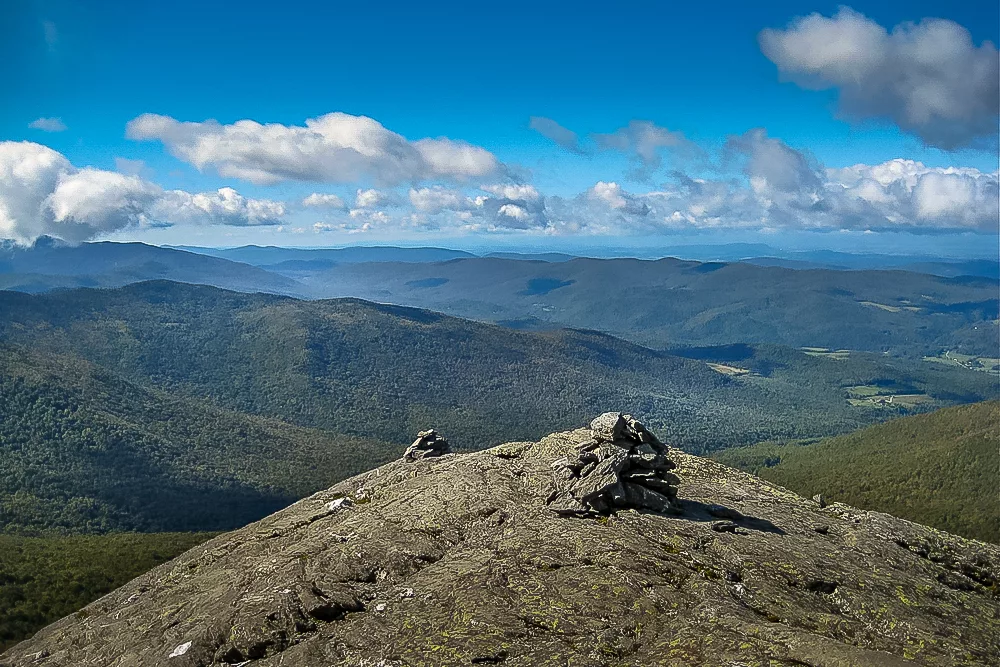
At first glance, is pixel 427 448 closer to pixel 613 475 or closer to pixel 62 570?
pixel 613 475

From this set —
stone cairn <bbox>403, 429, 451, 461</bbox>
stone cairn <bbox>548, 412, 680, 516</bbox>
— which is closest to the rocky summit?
stone cairn <bbox>548, 412, 680, 516</bbox>

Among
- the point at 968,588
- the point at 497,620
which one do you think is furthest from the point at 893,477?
the point at 497,620

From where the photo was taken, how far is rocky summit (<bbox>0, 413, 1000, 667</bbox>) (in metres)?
33.6

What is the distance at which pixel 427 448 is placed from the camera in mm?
90312

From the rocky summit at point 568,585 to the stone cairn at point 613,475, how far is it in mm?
176

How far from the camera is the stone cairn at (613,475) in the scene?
49.8 m

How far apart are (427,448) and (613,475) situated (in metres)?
44.8

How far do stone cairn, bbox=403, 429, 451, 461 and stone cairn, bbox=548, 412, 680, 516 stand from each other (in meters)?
32.9

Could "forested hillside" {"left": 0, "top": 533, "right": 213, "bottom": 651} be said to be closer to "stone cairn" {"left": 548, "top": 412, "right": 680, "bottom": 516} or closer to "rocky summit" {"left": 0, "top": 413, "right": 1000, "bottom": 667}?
"rocky summit" {"left": 0, "top": 413, "right": 1000, "bottom": 667}

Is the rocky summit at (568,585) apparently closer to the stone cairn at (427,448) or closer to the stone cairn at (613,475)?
the stone cairn at (613,475)

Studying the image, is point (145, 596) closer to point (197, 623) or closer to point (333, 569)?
point (197, 623)

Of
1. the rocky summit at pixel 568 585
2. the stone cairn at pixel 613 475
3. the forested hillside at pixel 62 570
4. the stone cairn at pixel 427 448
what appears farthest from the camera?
the forested hillside at pixel 62 570

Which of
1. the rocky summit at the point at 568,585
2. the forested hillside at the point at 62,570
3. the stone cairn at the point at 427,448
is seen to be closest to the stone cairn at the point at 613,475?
the rocky summit at the point at 568,585

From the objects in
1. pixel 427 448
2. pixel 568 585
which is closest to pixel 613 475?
pixel 568 585
